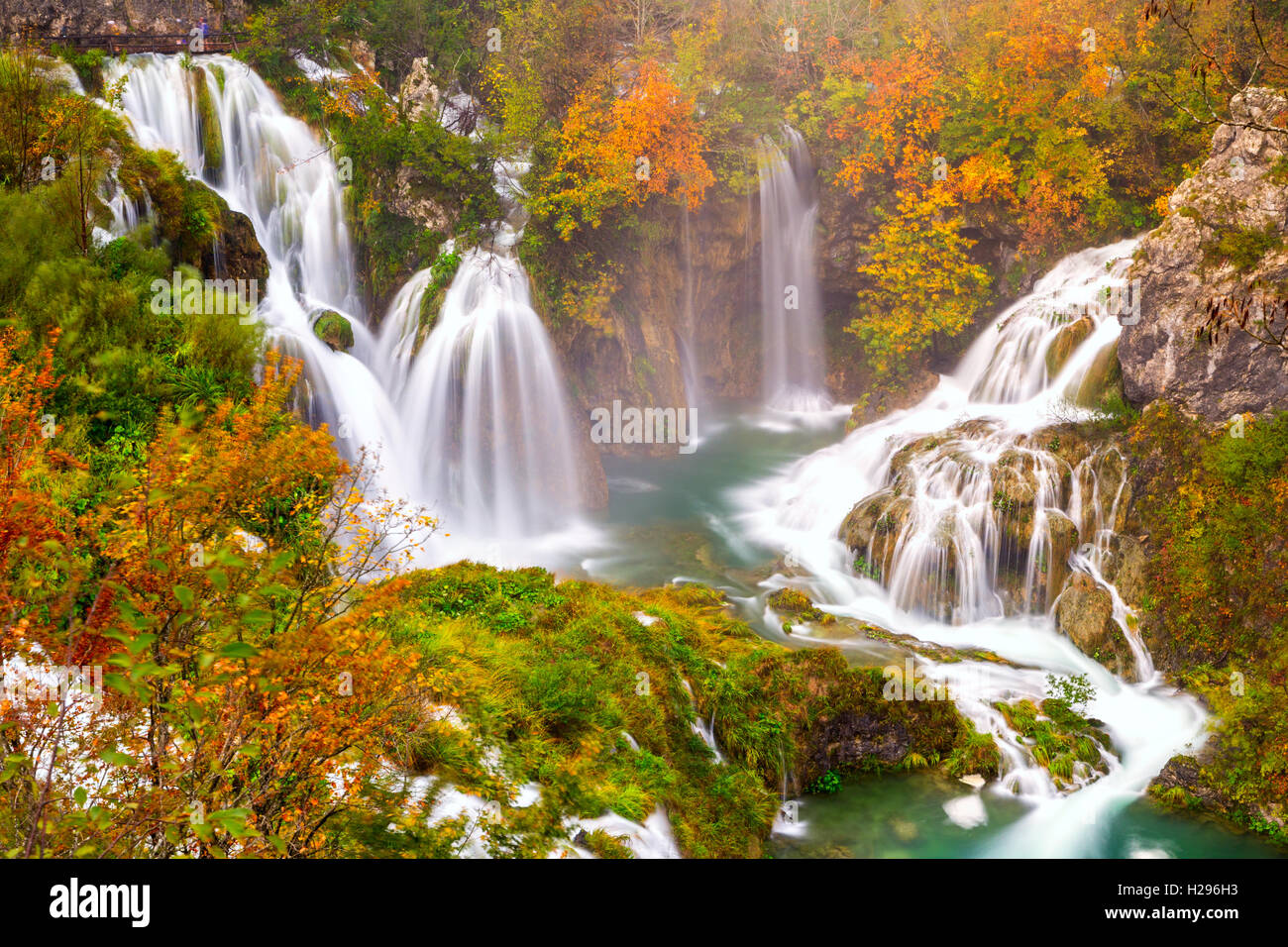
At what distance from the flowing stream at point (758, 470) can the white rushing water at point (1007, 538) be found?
4cm

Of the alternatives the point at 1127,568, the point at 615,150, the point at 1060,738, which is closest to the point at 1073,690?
the point at 1060,738

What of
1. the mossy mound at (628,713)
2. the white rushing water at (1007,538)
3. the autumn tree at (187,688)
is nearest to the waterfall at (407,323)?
the white rushing water at (1007,538)

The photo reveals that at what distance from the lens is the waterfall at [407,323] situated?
16016 millimetres

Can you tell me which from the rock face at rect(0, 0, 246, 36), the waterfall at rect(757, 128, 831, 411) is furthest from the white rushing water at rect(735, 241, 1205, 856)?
the rock face at rect(0, 0, 246, 36)

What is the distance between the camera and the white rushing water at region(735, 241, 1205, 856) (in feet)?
33.9

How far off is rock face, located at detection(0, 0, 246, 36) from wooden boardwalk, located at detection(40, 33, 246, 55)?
356 millimetres

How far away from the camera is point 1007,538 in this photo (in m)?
13.4

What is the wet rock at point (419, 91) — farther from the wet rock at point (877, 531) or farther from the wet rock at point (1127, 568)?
the wet rock at point (1127, 568)

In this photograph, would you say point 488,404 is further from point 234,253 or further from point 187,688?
point 187,688

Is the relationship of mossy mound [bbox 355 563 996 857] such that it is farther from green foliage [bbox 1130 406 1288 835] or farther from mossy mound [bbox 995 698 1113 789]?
green foliage [bbox 1130 406 1288 835]

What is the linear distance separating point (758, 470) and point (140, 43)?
1582 centimetres
